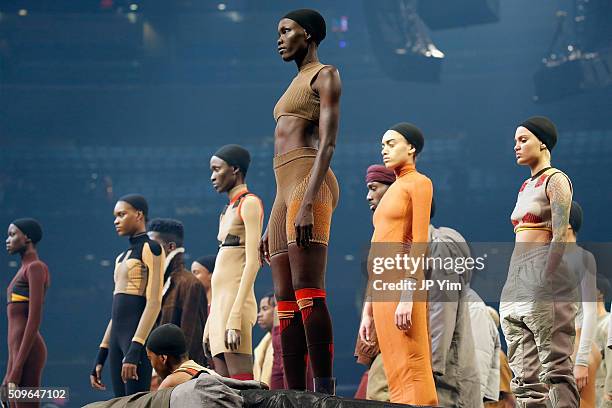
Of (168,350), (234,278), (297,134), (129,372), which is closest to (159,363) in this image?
(168,350)

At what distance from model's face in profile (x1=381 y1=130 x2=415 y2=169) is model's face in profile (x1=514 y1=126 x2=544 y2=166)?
499mm

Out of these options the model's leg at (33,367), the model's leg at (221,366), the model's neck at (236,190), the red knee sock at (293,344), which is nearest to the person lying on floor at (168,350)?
Result: the model's leg at (221,366)

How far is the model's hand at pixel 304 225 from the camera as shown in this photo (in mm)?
3699

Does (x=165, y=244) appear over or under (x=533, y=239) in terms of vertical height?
over

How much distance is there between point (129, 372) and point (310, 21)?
267 centimetres

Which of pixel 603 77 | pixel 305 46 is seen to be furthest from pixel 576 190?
pixel 305 46

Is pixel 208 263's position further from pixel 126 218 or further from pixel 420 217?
pixel 420 217

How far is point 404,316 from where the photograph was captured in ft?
14.1

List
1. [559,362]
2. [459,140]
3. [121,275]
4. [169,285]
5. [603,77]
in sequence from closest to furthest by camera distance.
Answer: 1. [559,362]
2. [121,275]
3. [169,285]
4. [603,77]
5. [459,140]

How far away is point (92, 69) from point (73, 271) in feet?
9.06

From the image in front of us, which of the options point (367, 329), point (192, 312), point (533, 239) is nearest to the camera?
point (533, 239)

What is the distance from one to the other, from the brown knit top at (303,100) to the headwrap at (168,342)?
1.20m

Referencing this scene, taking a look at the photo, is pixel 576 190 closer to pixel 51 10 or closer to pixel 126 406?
pixel 51 10

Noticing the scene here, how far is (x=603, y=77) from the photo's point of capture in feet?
39.3
